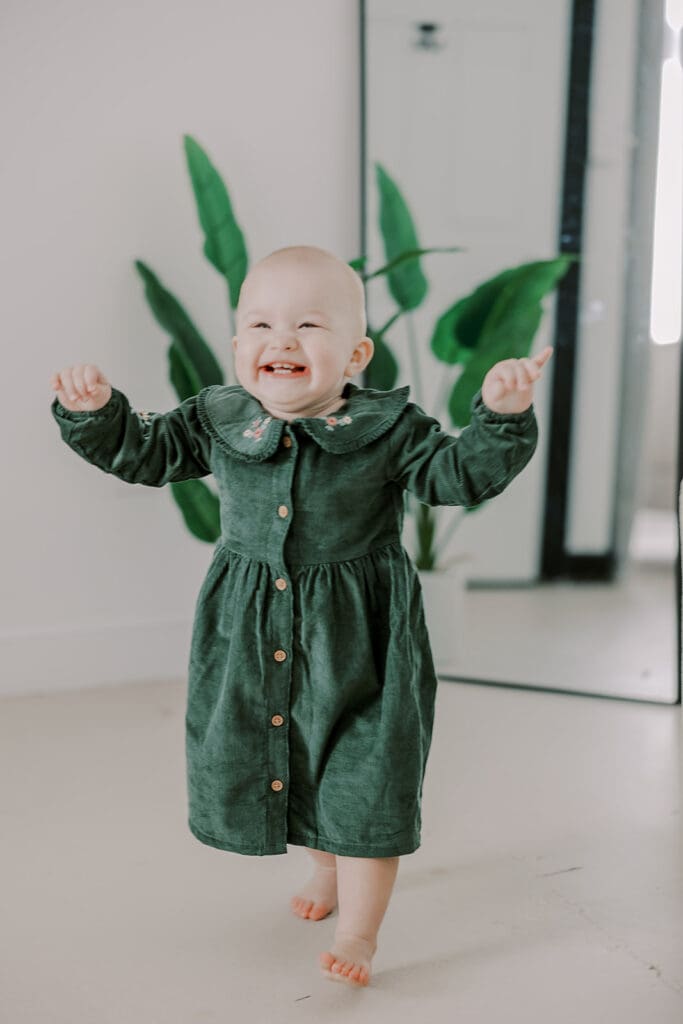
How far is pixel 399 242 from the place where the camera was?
6.99 feet

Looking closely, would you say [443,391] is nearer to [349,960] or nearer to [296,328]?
[296,328]

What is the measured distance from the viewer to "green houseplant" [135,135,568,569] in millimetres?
1950

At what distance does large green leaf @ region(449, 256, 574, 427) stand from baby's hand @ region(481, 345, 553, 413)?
0.99m

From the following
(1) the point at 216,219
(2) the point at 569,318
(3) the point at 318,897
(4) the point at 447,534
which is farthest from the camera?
(4) the point at 447,534

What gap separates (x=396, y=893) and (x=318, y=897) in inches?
4.4

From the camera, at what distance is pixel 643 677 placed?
210 centimetres

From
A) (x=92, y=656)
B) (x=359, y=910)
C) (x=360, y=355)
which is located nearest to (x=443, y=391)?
(x=92, y=656)

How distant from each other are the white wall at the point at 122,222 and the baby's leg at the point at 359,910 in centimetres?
108

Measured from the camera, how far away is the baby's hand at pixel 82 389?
109cm

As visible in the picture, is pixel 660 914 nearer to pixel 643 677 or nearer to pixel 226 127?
pixel 643 677

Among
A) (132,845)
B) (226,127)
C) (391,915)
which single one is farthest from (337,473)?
(226,127)

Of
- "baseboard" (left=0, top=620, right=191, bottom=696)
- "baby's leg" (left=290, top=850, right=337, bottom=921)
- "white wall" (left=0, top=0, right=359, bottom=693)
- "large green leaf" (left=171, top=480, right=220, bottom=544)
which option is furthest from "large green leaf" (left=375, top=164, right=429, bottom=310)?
"baby's leg" (left=290, top=850, right=337, bottom=921)

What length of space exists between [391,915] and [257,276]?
78cm

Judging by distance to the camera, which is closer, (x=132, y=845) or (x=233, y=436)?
(x=233, y=436)
